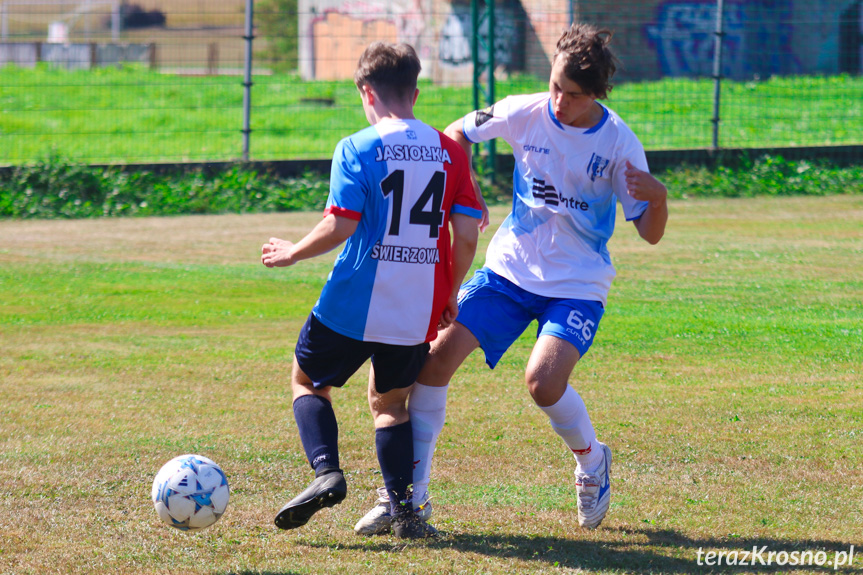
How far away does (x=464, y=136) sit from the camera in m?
4.45

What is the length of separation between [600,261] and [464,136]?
840 mm

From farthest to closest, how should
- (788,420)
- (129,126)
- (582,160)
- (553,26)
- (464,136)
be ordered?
(553,26) < (129,126) < (788,420) < (464,136) < (582,160)

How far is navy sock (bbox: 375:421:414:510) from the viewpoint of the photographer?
153 inches

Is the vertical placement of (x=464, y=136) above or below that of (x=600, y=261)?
above

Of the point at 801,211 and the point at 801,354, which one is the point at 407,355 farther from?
the point at 801,211

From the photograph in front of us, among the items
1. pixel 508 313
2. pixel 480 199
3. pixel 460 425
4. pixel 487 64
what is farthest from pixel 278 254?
pixel 487 64

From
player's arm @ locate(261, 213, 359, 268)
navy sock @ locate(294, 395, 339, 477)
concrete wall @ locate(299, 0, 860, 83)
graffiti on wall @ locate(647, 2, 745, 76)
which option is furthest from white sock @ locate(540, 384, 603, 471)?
graffiti on wall @ locate(647, 2, 745, 76)

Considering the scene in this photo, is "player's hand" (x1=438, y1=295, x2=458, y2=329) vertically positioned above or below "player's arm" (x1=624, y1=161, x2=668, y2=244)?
below

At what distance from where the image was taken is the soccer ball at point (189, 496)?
368cm

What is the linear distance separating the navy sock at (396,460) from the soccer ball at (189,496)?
63cm

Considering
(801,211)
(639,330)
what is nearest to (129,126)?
(801,211)

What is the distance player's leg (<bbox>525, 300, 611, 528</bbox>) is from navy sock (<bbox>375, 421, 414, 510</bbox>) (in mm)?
555

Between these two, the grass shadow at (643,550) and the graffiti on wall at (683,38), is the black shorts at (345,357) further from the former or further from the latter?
the graffiti on wall at (683,38)

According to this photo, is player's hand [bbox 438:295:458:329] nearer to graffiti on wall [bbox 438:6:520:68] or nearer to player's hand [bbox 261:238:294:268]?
player's hand [bbox 261:238:294:268]
